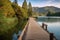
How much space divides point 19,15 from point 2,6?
667 inches

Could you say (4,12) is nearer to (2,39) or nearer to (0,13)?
(0,13)

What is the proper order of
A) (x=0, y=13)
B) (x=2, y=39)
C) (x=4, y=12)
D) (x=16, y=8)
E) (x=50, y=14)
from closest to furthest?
(x=2, y=39)
(x=0, y=13)
(x=4, y=12)
(x=16, y=8)
(x=50, y=14)

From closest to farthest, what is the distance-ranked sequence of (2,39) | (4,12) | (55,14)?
(2,39)
(4,12)
(55,14)

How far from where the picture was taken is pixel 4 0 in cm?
2712

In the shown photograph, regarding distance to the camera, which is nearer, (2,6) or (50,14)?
(2,6)

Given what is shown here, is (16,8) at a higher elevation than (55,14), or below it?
higher

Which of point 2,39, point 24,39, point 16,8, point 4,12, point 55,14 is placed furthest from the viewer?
point 55,14

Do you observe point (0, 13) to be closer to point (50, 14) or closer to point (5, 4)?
point (5, 4)

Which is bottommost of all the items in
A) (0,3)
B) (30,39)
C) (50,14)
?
(50,14)

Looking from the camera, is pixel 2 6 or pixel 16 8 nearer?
pixel 2 6

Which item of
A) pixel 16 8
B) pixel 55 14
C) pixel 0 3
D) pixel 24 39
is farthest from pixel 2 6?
pixel 55 14

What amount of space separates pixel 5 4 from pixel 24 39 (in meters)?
20.3

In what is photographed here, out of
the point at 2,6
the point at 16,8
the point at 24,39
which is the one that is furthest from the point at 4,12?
the point at 24,39

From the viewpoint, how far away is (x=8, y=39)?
40.4 feet
